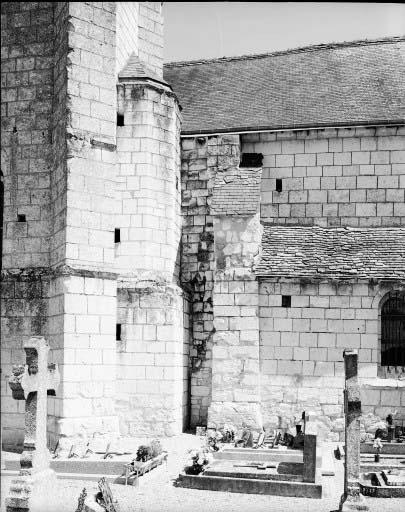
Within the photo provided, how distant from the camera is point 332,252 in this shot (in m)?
15.7

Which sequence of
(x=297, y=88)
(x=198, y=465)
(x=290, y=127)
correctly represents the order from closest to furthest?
(x=198, y=465) → (x=290, y=127) → (x=297, y=88)

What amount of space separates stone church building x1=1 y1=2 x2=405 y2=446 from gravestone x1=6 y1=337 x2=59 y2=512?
4.03 metres

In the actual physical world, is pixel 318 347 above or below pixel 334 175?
below

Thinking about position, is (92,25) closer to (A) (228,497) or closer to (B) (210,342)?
(B) (210,342)

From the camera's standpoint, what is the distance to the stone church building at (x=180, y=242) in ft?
46.3

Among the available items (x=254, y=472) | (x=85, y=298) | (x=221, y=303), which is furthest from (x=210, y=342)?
(x=254, y=472)

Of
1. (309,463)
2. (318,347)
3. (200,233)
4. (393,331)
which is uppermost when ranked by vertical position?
(200,233)

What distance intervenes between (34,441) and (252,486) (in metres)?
3.03

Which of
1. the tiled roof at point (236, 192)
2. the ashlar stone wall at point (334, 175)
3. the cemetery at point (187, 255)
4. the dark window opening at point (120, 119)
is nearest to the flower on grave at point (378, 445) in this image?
the cemetery at point (187, 255)

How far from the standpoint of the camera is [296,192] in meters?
17.0

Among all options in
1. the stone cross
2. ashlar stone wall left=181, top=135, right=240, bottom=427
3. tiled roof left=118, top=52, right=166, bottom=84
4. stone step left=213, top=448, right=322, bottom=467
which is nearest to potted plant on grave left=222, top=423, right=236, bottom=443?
stone step left=213, top=448, right=322, bottom=467

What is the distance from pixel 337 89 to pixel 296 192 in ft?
10.1

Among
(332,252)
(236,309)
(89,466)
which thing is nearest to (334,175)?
(332,252)

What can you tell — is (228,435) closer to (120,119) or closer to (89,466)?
(89,466)
